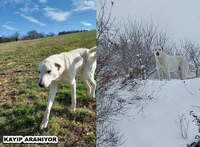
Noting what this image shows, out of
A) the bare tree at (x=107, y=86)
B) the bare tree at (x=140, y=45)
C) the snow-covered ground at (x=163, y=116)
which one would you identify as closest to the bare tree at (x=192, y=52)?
the bare tree at (x=140, y=45)

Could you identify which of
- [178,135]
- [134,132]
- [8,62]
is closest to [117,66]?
[134,132]

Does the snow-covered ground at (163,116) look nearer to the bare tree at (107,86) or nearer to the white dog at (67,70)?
the bare tree at (107,86)

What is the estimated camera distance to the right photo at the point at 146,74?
1.42m

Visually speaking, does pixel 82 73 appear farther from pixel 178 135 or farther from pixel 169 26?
pixel 169 26

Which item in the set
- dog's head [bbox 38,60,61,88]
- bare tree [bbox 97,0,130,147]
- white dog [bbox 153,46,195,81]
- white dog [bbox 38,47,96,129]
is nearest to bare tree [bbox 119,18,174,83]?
white dog [bbox 153,46,195,81]

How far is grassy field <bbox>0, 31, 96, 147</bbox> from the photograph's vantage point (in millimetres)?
1102

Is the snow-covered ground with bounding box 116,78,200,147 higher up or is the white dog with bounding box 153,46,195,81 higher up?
the white dog with bounding box 153,46,195,81

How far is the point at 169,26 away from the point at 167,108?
3.37 ft

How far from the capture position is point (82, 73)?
4.66 ft

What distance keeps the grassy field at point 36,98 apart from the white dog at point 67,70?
0.07 m

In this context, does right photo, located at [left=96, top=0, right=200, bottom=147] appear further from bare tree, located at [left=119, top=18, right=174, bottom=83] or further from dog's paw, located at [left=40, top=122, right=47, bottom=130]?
dog's paw, located at [left=40, top=122, right=47, bottom=130]

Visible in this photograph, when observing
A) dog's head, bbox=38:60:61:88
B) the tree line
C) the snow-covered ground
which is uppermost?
the tree line

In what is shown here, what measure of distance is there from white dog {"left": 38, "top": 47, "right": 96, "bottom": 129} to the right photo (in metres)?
0.08

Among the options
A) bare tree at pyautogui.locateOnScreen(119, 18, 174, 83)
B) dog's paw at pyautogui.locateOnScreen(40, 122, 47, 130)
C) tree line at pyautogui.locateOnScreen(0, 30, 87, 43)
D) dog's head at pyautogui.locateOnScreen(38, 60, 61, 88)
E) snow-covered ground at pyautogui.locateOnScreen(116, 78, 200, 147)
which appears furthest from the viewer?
bare tree at pyautogui.locateOnScreen(119, 18, 174, 83)
